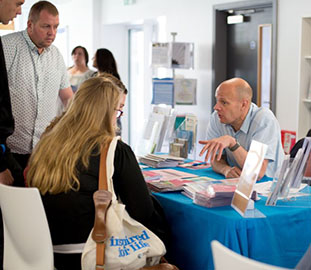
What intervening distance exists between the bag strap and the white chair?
0.78 meters

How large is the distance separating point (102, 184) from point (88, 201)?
97 millimetres

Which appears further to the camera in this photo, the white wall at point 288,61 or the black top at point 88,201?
the white wall at point 288,61

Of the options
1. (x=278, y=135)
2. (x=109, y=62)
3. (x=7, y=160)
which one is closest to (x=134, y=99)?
(x=109, y=62)

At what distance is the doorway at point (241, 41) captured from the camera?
5.68 metres

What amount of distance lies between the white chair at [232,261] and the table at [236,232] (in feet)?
2.32

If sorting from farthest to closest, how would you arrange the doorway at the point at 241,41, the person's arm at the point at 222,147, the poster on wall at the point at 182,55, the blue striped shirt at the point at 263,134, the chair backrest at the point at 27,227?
the poster on wall at the point at 182,55 < the doorway at the point at 241,41 < the blue striped shirt at the point at 263,134 < the person's arm at the point at 222,147 < the chair backrest at the point at 27,227

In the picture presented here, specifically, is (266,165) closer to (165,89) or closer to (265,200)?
(265,200)

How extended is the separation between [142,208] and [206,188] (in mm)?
334

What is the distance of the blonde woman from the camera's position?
2160 millimetres

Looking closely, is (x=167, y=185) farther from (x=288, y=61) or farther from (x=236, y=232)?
(x=288, y=61)

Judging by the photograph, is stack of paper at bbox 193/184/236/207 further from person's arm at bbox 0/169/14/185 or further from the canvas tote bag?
person's arm at bbox 0/169/14/185

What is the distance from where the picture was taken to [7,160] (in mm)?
2438

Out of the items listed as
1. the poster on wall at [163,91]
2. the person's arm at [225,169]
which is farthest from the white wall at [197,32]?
the person's arm at [225,169]

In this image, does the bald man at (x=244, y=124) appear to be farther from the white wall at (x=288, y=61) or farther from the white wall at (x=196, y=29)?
the white wall at (x=196, y=29)
